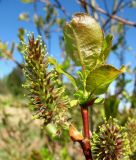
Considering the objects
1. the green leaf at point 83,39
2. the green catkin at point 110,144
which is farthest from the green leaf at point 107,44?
the green catkin at point 110,144

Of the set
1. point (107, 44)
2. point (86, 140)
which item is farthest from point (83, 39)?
point (86, 140)

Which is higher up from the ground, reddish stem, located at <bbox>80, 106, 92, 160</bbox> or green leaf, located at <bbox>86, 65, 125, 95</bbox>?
green leaf, located at <bbox>86, 65, 125, 95</bbox>

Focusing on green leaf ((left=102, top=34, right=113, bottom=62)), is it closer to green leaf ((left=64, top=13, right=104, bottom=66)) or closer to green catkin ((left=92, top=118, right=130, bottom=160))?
green leaf ((left=64, top=13, right=104, bottom=66))

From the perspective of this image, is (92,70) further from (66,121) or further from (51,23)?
(51,23)

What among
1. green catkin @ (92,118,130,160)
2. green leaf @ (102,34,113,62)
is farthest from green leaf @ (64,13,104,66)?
green catkin @ (92,118,130,160)

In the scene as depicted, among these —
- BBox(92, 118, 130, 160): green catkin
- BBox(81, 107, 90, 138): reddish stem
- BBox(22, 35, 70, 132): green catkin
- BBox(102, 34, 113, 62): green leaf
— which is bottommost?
BBox(92, 118, 130, 160): green catkin

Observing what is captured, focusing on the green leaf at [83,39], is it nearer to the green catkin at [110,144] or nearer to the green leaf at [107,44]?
the green leaf at [107,44]
